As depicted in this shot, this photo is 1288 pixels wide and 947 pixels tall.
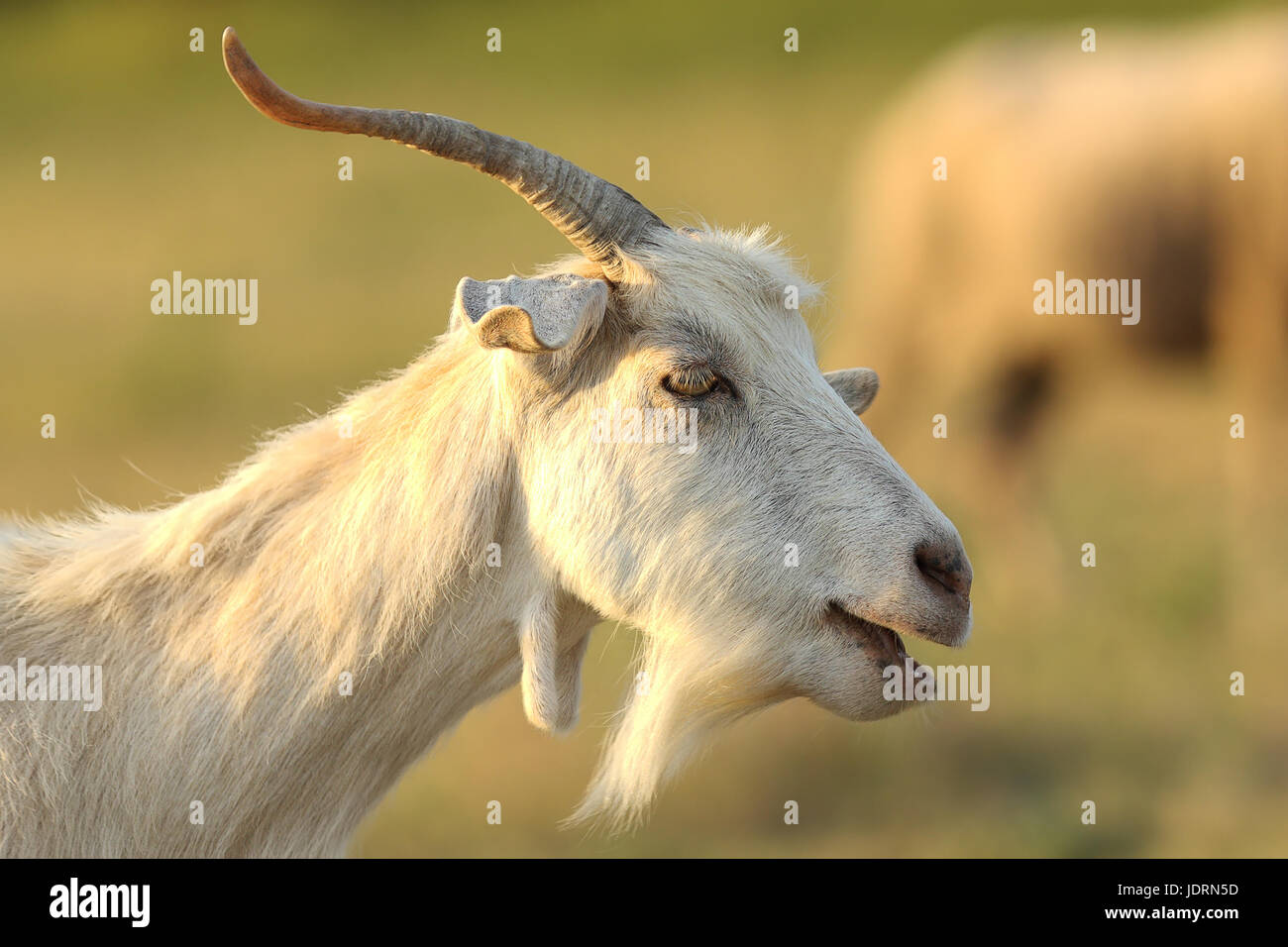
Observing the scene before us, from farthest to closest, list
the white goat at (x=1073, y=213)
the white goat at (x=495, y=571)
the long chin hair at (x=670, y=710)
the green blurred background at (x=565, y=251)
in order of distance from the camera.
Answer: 1. the white goat at (x=1073, y=213)
2. the green blurred background at (x=565, y=251)
3. the long chin hair at (x=670, y=710)
4. the white goat at (x=495, y=571)

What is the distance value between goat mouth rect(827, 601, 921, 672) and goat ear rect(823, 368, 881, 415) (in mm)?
846

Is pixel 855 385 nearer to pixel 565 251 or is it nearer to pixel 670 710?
pixel 670 710

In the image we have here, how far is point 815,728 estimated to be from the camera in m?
8.45

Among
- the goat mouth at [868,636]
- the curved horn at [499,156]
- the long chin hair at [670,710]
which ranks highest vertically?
the curved horn at [499,156]

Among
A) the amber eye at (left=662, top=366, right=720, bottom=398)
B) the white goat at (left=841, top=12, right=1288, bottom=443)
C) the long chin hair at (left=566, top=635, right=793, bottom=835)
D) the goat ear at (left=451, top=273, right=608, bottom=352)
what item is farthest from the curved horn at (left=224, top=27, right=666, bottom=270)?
the white goat at (left=841, top=12, right=1288, bottom=443)

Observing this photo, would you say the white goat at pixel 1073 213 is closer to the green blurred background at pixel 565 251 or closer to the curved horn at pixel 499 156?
the green blurred background at pixel 565 251

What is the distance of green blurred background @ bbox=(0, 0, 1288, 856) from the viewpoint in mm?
7785

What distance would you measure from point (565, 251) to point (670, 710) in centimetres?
1044

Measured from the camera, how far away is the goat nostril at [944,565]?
2879 millimetres

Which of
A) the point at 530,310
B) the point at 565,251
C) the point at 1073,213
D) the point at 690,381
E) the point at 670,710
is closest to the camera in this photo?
the point at 530,310

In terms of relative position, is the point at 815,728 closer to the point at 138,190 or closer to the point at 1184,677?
the point at 1184,677

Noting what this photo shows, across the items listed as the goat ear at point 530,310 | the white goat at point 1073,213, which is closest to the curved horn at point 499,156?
the goat ear at point 530,310

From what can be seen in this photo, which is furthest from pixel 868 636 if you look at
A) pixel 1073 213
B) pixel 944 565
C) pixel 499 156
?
pixel 1073 213

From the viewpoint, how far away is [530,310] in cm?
286
